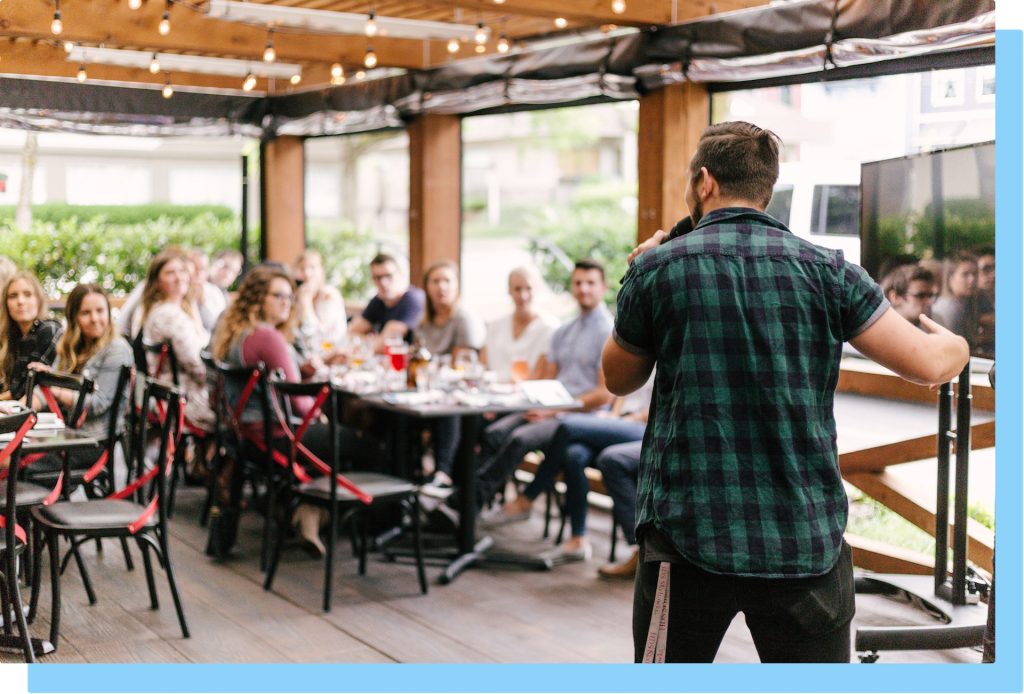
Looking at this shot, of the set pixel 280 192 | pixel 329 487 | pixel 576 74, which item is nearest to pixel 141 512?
pixel 329 487

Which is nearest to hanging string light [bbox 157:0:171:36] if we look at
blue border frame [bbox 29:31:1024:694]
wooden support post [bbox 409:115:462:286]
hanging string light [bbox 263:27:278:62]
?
hanging string light [bbox 263:27:278:62]

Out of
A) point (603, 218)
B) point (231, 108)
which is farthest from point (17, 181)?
point (603, 218)

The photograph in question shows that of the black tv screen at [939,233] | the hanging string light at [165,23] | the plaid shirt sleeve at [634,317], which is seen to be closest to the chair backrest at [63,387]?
the hanging string light at [165,23]

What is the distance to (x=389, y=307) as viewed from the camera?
269 inches

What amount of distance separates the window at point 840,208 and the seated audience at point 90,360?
7.00 ft

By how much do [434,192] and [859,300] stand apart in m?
5.40

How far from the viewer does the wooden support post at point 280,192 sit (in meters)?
4.21

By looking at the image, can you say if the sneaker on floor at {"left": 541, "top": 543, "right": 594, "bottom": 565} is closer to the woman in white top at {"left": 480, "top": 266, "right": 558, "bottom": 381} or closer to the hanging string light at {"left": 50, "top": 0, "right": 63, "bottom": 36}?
the woman in white top at {"left": 480, "top": 266, "right": 558, "bottom": 381}

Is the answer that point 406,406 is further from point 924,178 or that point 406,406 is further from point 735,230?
point 735,230

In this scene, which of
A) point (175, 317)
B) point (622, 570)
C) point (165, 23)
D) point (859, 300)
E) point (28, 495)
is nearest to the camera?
point (859, 300)

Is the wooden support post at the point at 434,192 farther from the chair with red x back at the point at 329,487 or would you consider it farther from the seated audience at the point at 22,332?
the seated audience at the point at 22,332

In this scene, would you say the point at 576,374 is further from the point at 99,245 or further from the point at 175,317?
the point at 99,245

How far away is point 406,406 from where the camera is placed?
16.4 ft

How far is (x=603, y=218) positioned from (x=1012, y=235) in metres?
7.31
